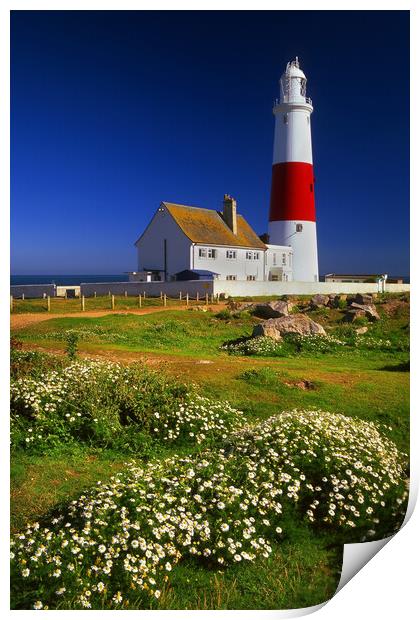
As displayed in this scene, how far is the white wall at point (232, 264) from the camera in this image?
8523 millimetres

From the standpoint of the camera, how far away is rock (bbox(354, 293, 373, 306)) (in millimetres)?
7034

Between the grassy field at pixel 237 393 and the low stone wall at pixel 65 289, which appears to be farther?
the low stone wall at pixel 65 289

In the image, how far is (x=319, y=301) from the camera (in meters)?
7.64

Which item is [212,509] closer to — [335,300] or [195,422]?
[195,422]

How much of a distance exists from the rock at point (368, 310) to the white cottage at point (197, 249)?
1.17 metres

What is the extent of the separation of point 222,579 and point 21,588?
132 centimetres

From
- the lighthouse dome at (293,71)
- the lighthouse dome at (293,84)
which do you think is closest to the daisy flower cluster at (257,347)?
the lighthouse dome at (293,84)

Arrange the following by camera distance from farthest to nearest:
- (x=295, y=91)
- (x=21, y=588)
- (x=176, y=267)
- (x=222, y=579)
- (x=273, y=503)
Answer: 1. (x=176, y=267)
2. (x=295, y=91)
3. (x=273, y=503)
4. (x=222, y=579)
5. (x=21, y=588)

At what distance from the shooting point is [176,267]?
285 inches

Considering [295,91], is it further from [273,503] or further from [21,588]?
[21,588]

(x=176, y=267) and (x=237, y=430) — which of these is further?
(x=176, y=267)

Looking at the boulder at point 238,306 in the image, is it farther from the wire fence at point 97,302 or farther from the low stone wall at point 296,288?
the wire fence at point 97,302

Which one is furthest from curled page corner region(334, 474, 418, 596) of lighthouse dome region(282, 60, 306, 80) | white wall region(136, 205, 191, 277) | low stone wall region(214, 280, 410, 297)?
lighthouse dome region(282, 60, 306, 80)
